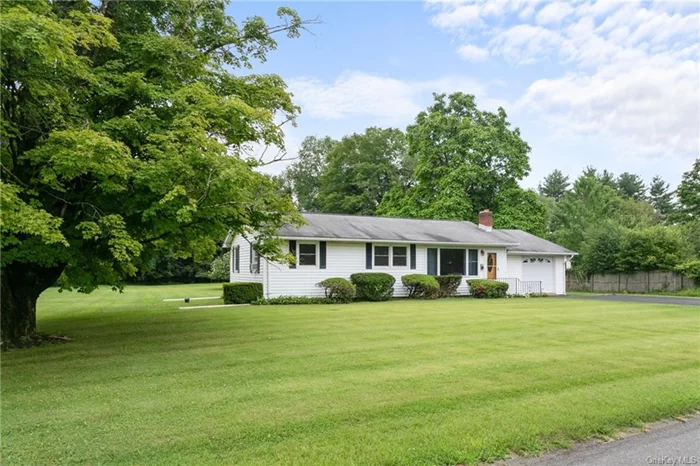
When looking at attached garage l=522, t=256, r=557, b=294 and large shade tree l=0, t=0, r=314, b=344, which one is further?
attached garage l=522, t=256, r=557, b=294

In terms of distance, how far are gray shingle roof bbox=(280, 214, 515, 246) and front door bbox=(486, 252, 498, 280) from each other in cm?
82

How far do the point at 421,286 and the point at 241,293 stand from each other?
25.6 feet

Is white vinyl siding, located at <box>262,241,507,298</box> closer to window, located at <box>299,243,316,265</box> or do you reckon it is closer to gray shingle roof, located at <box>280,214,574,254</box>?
window, located at <box>299,243,316,265</box>

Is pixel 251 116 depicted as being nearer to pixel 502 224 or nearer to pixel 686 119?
pixel 686 119

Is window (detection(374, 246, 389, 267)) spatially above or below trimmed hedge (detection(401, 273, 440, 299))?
above

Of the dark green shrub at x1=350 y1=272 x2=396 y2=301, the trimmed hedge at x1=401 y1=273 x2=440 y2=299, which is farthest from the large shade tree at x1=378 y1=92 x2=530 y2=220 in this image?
the dark green shrub at x1=350 y1=272 x2=396 y2=301

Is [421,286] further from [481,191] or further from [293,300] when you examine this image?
[481,191]

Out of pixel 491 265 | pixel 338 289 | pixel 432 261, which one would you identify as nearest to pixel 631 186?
pixel 491 265

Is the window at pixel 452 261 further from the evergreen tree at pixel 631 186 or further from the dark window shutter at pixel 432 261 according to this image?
the evergreen tree at pixel 631 186

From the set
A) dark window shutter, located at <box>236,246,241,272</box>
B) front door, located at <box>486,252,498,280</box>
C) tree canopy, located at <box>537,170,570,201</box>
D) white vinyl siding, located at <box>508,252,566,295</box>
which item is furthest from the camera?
tree canopy, located at <box>537,170,570,201</box>

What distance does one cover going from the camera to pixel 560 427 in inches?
175

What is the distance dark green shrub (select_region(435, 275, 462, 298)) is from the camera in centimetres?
2117

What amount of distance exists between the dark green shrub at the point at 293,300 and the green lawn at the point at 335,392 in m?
6.56

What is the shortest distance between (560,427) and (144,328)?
9.94 meters
